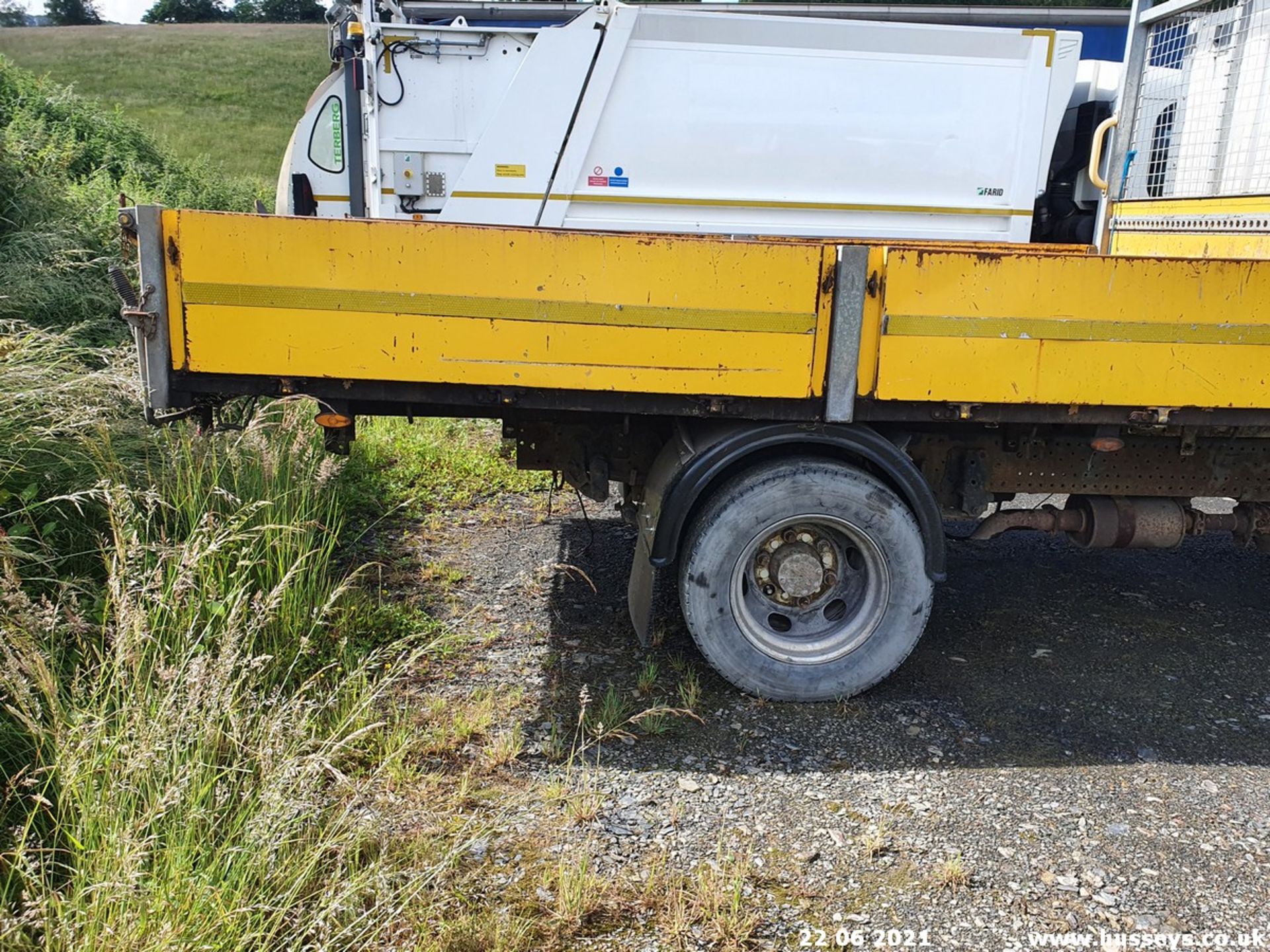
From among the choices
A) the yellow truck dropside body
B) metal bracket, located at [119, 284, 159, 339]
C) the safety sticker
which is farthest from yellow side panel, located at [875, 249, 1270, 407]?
metal bracket, located at [119, 284, 159, 339]

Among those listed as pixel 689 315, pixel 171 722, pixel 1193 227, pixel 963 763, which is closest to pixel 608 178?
pixel 689 315

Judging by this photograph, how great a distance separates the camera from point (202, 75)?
1315 inches

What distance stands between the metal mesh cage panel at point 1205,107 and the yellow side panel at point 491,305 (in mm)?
2747

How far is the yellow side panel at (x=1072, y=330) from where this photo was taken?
10.4 ft

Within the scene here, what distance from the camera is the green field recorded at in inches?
949

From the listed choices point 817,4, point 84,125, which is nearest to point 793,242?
point 84,125

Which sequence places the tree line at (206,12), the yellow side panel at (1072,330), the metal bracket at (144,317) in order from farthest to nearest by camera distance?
the tree line at (206,12)
the yellow side panel at (1072,330)
the metal bracket at (144,317)

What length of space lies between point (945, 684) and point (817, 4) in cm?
1390

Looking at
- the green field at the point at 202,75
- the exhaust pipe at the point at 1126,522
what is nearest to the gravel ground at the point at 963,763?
the exhaust pipe at the point at 1126,522

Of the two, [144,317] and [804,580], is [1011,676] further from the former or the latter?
[144,317]

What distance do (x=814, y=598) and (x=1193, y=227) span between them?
2733mm

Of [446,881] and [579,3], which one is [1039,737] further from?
[579,3]

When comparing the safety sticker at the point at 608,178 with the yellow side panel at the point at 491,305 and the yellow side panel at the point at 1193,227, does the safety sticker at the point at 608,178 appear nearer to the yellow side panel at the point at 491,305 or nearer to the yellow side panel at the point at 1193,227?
the yellow side panel at the point at 491,305

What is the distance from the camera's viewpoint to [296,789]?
2.59 m
